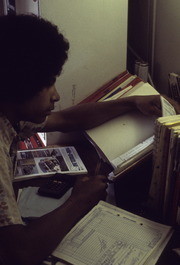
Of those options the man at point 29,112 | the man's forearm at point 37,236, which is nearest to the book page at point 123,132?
the man at point 29,112

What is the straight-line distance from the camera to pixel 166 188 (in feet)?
3.39

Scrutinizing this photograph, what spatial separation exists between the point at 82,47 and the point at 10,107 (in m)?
0.59

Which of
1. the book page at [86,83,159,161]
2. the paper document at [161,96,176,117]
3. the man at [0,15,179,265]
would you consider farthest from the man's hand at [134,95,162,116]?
the man at [0,15,179,265]

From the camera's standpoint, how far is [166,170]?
1.03 meters

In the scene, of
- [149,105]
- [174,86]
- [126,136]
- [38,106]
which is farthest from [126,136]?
[38,106]

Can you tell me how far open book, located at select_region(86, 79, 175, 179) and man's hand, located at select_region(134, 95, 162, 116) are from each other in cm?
3

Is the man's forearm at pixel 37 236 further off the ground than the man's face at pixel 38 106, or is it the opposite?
the man's face at pixel 38 106

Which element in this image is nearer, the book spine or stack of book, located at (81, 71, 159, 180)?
stack of book, located at (81, 71, 159, 180)

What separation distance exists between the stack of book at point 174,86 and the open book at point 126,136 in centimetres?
8

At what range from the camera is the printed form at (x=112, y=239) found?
90 cm

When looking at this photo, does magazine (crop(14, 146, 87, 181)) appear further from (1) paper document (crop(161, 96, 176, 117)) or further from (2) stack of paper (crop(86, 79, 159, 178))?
(1) paper document (crop(161, 96, 176, 117))

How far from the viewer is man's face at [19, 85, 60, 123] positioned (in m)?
1.01

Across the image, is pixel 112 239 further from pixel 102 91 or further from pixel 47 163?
pixel 102 91

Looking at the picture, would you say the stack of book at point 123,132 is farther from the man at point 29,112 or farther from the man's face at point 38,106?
the man's face at point 38,106
